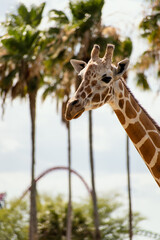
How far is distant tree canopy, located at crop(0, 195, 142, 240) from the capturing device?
35875 millimetres

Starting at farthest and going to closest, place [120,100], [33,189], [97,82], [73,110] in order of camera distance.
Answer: [33,189], [120,100], [97,82], [73,110]

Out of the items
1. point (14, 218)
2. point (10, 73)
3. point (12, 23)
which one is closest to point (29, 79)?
point (10, 73)

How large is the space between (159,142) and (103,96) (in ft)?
4.23

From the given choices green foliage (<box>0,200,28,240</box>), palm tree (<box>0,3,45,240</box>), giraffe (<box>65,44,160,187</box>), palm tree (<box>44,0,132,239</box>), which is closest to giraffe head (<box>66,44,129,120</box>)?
giraffe (<box>65,44,160,187</box>)

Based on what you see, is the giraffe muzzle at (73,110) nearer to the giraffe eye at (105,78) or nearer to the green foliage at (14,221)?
the giraffe eye at (105,78)

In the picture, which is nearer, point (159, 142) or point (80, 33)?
point (159, 142)

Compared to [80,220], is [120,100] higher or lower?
lower

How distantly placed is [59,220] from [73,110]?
2926cm

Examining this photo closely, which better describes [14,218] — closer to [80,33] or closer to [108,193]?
[108,193]

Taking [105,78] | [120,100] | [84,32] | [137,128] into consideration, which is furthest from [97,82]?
[84,32]

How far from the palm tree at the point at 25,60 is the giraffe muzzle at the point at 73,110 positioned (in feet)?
70.4

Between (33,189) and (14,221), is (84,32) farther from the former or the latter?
(14,221)

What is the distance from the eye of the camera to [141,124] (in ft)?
32.8

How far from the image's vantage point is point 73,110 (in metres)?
8.87
